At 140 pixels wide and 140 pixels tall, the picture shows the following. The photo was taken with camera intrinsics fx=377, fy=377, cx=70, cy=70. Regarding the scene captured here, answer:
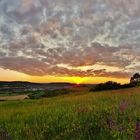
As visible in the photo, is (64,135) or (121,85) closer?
(64,135)

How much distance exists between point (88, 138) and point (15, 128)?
134 inches

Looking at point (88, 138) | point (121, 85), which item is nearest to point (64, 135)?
point (88, 138)

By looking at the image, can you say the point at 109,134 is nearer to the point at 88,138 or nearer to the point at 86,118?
the point at 88,138

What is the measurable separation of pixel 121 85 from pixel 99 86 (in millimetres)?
6956

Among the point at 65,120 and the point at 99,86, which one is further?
the point at 99,86

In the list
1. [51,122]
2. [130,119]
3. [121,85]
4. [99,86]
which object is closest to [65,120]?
[51,122]

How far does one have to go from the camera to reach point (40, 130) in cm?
1127

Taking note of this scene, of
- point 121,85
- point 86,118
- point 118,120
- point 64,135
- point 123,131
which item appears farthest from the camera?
point 121,85

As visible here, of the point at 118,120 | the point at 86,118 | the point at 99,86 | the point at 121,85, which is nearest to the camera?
the point at 118,120

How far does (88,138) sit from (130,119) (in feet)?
6.63

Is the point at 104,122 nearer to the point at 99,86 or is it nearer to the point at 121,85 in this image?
the point at 121,85

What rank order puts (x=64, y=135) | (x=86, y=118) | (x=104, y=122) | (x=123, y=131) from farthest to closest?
(x=86, y=118), (x=104, y=122), (x=64, y=135), (x=123, y=131)

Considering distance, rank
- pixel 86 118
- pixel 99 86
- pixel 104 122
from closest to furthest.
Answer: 1. pixel 104 122
2. pixel 86 118
3. pixel 99 86

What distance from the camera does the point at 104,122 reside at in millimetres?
11133
